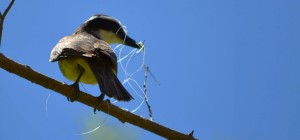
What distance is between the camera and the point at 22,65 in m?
2.85

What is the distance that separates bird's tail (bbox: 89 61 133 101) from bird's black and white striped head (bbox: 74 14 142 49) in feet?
4.78

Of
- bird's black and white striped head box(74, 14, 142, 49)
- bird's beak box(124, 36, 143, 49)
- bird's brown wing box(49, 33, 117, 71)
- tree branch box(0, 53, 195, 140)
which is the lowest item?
tree branch box(0, 53, 195, 140)

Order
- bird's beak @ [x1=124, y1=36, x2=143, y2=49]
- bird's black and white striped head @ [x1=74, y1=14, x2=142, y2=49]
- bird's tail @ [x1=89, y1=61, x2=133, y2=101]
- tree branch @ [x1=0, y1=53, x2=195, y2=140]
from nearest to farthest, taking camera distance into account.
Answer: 1. tree branch @ [x1=0, y1=53, x2=195, y2=140]
2. bird's tail @ [x1=89, y1=61, x2=133, y2=101]
3. bird's beak @ [x1=124, y1=36, x2=143, y2=49]
4. bird's black and white striped head @ [x1=74, y1=14, x2=142, y2=49]

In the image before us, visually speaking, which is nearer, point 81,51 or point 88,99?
point 88,99

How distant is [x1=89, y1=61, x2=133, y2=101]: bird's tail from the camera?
340cm

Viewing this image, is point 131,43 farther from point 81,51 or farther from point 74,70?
point 81,51

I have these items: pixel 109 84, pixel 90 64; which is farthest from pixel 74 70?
pixel 109 84

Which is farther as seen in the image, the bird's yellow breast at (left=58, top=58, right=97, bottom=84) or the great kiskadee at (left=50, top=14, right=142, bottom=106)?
the bird's yellow breast at (left=58, top=58, right=97, bottom=84)

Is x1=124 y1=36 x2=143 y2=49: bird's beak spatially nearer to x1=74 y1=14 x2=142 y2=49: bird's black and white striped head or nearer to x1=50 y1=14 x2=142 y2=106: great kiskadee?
x1=74 y1=14 x2=142 y2=49: bird's black and white striped head

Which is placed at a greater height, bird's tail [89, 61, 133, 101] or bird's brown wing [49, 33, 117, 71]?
bird's brown wing [49, 33, 117, 71]

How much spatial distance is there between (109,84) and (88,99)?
44 centimetres

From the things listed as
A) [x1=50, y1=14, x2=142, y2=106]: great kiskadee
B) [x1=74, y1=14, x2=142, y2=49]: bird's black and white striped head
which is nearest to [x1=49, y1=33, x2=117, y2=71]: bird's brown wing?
[x1=50, y1=14, x2=142, y2=106]: great kiskadee

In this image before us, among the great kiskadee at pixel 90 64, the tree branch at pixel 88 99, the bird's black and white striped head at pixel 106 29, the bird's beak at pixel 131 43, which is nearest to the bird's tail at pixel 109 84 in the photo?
the great kiskadee at pixel 90 64

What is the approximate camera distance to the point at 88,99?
313cm
